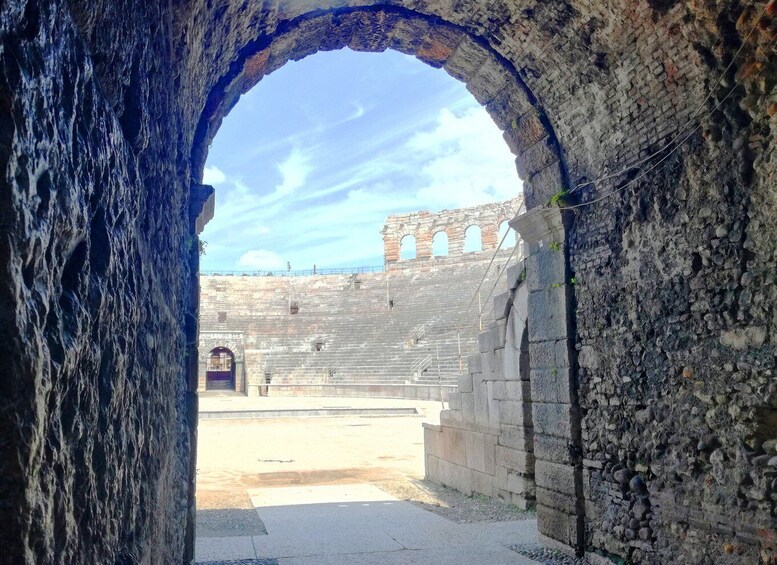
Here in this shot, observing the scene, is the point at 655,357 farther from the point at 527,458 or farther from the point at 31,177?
the point at 31,177

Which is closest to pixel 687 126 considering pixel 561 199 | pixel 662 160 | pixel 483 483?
pixel 662 160

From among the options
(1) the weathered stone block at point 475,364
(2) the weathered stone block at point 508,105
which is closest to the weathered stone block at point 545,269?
(2) the weathered stone block at point 508,105

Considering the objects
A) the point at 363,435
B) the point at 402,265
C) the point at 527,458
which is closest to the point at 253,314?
the point at 402,265

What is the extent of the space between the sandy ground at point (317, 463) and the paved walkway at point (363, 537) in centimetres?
43

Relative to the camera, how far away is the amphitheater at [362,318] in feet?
90.0

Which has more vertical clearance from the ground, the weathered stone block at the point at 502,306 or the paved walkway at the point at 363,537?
the weathered stone block at the point at 502,306

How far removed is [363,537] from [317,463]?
5.07 m

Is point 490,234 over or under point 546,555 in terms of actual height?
over

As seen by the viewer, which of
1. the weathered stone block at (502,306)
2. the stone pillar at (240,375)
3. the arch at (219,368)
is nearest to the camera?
the weathered stone block at (502,306)

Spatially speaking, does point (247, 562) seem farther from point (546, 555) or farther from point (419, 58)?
point (419, 58)

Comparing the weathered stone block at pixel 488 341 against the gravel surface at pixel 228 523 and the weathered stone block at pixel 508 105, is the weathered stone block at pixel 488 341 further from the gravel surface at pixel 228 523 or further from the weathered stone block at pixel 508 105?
the gravel surface at pixel 228 523

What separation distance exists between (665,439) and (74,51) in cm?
408

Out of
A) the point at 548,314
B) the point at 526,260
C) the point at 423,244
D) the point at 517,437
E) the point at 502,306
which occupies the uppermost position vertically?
the point at 423,244

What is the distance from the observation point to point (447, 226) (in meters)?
31.4
